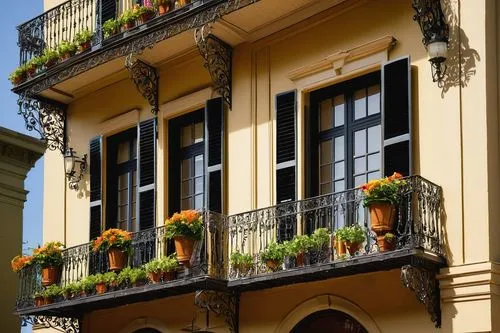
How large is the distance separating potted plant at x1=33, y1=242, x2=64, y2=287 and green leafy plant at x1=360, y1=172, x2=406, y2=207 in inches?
269

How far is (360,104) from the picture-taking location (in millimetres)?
17234

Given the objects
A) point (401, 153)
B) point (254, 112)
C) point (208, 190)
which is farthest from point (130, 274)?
point (401, 153)

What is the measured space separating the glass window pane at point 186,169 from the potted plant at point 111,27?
2.47 m

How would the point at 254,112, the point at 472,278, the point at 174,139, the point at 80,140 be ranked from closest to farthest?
the point at 472,278
the point at 254,112
the point at 174,139
the point at 80,140

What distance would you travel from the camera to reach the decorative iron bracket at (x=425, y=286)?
14953mm

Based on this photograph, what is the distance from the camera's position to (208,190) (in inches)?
734

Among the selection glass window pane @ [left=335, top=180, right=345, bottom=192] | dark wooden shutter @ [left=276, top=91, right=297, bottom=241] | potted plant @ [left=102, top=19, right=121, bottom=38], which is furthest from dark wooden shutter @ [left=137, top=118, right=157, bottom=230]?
glass window pane @ [left=335, top=180, right=345, bottom=192]

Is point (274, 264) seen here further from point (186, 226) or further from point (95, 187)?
point (95, 187)

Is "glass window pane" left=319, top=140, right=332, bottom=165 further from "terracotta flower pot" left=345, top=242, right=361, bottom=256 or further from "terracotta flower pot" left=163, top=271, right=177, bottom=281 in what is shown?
"terracotta flower pot" left=163, top=271, right=177, bottom=281

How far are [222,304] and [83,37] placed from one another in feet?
18.7

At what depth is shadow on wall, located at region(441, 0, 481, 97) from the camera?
15.6 metres

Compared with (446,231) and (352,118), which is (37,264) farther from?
(446,231)

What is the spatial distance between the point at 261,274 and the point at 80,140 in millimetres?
6174

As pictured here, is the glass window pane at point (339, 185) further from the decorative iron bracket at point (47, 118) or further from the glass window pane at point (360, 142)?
→ the decorative iron bracket at point (47, 118)
